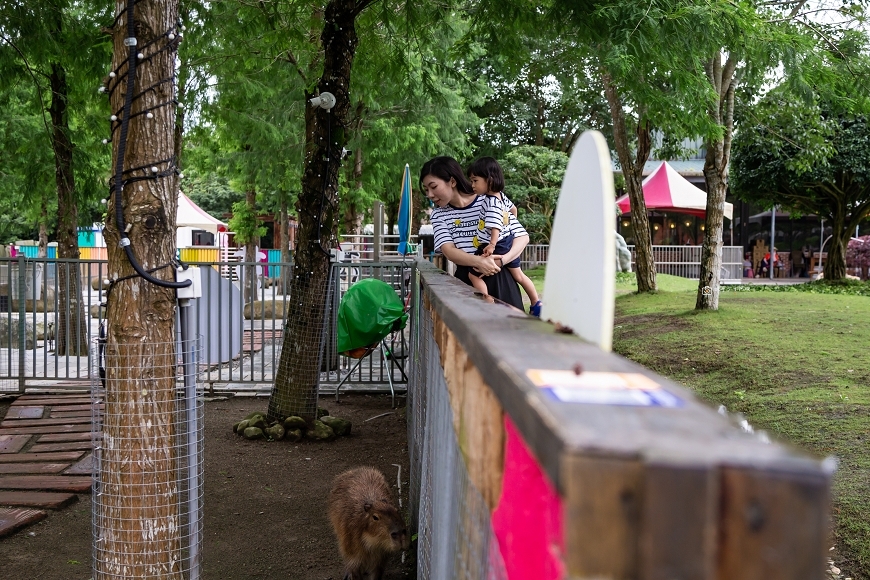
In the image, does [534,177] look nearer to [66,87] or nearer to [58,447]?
[66,87]

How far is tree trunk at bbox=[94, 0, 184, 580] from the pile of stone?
395cm

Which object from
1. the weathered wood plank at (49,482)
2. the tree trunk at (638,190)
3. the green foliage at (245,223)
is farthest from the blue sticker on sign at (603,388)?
the green foliage at (245,223)

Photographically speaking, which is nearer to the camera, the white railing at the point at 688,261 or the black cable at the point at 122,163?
the black cable at the point at 122,163

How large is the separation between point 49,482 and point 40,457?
890 millimetres

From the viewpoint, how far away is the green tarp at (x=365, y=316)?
889cm

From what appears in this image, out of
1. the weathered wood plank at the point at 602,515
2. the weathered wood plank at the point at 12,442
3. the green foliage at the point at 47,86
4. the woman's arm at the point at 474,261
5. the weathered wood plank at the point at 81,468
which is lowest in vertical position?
the weathered wood plank at the point at 12,442

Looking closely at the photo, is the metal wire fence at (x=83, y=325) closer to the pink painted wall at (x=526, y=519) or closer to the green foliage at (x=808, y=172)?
the pink painted wall at (x=526, y=519)

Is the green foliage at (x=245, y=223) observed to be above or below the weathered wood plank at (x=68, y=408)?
above

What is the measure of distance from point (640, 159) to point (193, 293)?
52.9 feet

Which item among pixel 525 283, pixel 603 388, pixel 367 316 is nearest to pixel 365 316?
pixel 367 316

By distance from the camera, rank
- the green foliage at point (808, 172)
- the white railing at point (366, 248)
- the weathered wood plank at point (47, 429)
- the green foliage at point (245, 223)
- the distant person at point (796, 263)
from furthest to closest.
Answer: the distant person at point (796, 263) → the green foliage at point (245, 223) → the green foliage at point (808, 172) → the white railing at point (366, 248) → the weathered wood plank at point (47, 429)

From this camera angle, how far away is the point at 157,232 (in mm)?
3977

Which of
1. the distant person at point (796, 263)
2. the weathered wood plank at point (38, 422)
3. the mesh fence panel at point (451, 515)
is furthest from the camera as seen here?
the distant person at point (796, 263)

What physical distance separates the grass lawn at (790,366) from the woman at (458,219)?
2229 mm
